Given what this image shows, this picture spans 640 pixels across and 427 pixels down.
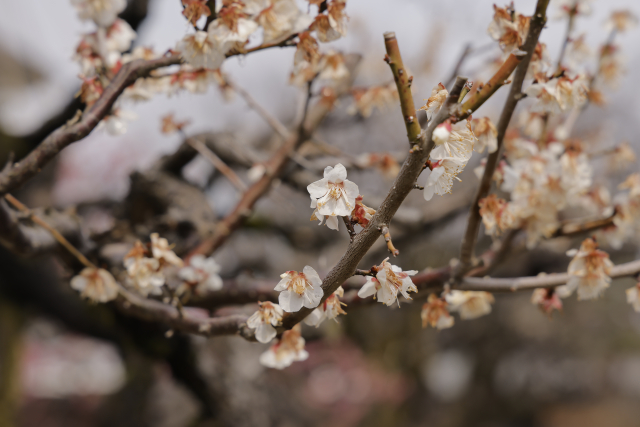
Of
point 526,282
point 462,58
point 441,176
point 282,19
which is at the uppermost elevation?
point 462,58

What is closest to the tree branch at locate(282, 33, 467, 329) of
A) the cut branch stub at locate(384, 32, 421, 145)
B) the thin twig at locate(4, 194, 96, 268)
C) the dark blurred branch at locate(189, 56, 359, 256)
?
the cut branch stub at locate(384, 32, 421, 145)

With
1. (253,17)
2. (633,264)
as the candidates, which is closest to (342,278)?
(253,17)

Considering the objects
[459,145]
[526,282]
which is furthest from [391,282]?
[526,282]

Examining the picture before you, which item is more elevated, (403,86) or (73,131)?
(403,86)

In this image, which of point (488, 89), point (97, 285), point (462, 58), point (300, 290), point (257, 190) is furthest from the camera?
point (257, 190)

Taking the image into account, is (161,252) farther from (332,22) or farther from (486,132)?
(486,132)

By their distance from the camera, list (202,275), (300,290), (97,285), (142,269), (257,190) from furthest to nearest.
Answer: (257,190) < (202,275) < (97,285) < (142,269) < (300,290)

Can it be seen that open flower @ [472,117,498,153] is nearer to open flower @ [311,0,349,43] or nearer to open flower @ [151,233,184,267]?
open flower @ [311,0,349,43]
